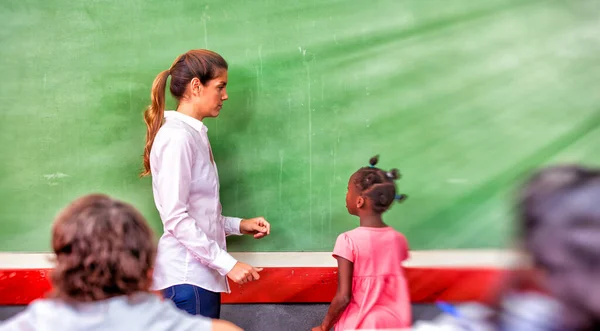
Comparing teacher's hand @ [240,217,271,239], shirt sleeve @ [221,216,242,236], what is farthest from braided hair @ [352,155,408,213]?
shirt sleeve @ [221,216,242,236]

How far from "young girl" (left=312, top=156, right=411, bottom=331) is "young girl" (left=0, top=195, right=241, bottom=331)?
36.6 inches

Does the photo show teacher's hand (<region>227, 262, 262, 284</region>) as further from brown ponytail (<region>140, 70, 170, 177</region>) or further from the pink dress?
brown ponytail (<region>140, 70, 170, 177</region>)

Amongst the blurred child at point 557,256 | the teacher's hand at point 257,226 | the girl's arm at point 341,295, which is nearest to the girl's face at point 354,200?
the girl's arm at point 341,295

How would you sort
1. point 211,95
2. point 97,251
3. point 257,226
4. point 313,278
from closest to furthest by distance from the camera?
1. point 97,251
2. point 211,95
3. point 257,226
4. point 313,278

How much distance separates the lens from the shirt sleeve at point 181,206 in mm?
2281

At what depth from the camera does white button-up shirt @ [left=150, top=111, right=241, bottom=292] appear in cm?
229

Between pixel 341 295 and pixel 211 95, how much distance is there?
0.88 metres

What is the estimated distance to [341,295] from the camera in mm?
2330

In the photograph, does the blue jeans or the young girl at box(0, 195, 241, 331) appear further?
the blue jeans

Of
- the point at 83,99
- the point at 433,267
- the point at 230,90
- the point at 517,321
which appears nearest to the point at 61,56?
the point at 83,99

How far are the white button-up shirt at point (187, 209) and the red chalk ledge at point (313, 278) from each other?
1.47 feet

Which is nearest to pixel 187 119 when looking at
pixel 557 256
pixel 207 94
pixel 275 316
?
pixel 207 94

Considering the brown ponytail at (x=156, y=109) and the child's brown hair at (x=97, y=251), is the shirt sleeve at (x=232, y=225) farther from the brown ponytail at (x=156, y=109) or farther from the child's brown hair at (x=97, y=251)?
the child's brown hair at (x=97, y=251)

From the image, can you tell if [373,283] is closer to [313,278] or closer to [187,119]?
[313,278]
